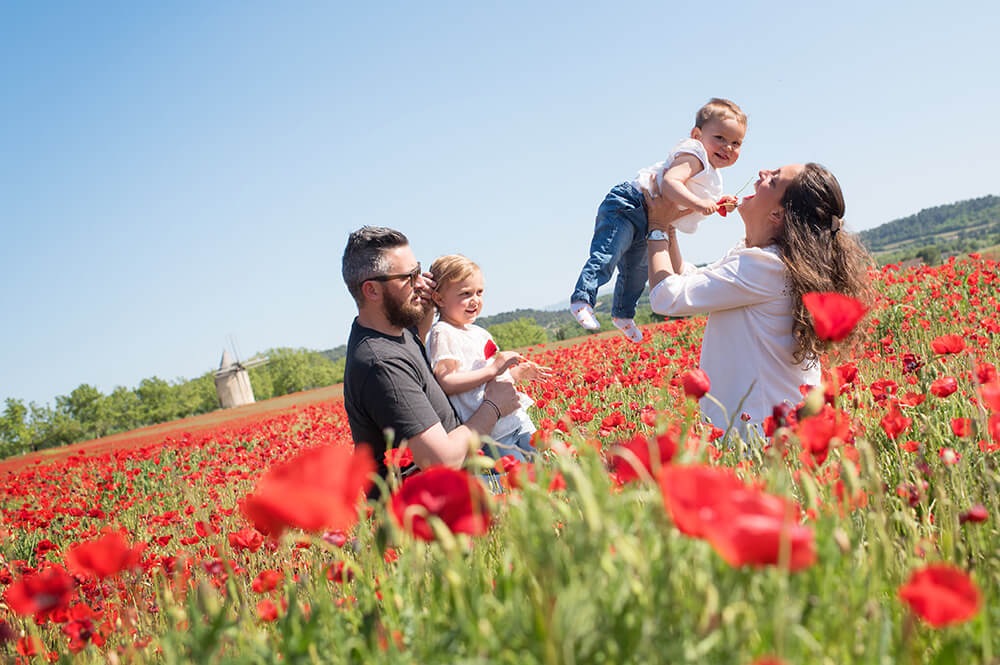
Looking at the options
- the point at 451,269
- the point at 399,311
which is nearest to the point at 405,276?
the point at 399,311

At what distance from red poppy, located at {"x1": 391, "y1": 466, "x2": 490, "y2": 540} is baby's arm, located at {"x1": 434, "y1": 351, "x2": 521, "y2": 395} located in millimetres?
2493

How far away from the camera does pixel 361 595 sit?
1369mm

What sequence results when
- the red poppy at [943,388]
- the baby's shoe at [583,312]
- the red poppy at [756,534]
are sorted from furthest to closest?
the baby's shoe at [583,312] < the red poppy at [943,388] < the red poppy at [756,534]

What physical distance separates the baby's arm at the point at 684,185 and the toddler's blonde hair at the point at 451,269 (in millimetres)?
1526

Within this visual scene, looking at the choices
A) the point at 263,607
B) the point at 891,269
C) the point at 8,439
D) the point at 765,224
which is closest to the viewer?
the point at 263,607

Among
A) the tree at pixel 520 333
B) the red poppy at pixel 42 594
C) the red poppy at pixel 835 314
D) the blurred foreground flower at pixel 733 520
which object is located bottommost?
the tree at pixel 520 333

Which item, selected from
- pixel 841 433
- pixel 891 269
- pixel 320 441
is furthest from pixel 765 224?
pixel 891 269

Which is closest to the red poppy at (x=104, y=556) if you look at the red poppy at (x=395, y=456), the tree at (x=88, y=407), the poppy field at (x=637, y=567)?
the poppy field at (x=637, y=567)

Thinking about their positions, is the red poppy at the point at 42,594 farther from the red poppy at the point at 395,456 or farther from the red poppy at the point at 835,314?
the red poppy at the point at 835,314

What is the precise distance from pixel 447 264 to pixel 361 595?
115 inches

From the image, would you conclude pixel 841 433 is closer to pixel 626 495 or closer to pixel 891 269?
pixel 626 495

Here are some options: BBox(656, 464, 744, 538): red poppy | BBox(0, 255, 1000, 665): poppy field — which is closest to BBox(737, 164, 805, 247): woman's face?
BBox(0, 255, 1000, 665): poppy field

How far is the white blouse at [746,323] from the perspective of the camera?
125 inches

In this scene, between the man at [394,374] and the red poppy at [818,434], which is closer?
the red poppy at [818,434]
